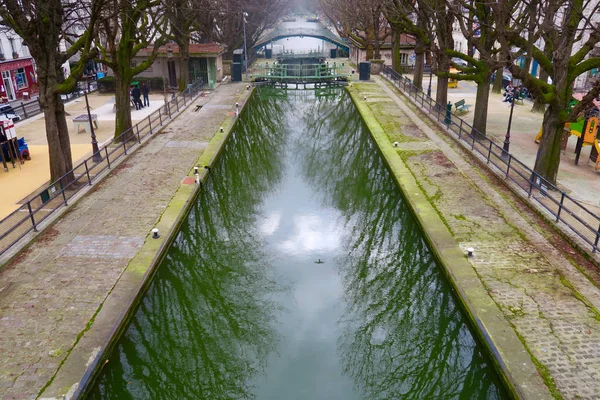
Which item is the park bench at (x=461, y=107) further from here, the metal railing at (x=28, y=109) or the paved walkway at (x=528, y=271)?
the metal railing at (x=28, y=109)

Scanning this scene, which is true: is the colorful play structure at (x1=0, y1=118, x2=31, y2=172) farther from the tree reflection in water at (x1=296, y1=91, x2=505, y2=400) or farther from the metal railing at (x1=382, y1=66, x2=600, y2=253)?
the metal railing at (x1=382, y1=66, x2=600, y2=253)

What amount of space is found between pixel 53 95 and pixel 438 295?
597 inches

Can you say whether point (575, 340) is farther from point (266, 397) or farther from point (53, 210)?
point (53, 210)

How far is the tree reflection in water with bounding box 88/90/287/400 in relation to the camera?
982cm

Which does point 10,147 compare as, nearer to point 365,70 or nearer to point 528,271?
point 528,271

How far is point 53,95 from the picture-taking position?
17.0 m

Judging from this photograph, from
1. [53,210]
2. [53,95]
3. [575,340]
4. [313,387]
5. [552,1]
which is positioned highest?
[552,1]

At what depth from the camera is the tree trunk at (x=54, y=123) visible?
16.9 meters

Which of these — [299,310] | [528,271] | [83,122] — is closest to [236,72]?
[83,122]

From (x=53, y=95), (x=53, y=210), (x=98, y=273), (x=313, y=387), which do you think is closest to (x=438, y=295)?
(x=313, y=387)

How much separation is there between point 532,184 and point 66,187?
54.1ft

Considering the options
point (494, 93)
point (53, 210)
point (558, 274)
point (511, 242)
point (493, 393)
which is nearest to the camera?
point (493, 393)

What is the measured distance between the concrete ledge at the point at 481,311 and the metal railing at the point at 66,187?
12193mm

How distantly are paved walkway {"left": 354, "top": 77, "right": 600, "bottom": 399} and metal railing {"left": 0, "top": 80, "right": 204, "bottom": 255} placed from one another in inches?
524
